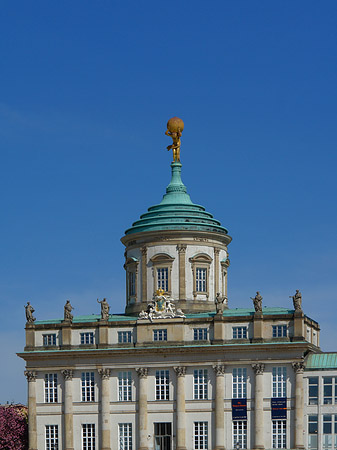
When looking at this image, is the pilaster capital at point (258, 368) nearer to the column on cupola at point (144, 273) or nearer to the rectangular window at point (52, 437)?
the column on cupola at point (144, 273)

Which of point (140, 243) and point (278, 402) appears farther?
point (140, 243)

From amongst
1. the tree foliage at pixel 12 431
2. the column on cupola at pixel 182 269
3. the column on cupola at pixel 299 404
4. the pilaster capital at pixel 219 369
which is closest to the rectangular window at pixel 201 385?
the pilaster capital at pixel 219 369

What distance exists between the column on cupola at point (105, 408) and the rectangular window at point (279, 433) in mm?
16400

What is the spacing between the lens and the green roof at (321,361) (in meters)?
129

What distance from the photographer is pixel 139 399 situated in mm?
132375

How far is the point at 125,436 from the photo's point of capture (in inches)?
5236

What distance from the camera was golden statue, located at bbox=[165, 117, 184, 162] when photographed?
144125 mm

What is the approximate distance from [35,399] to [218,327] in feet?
65.2

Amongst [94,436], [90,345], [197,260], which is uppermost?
[197,260]

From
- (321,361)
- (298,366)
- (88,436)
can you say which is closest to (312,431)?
(298,366)

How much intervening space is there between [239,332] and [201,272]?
385 inches

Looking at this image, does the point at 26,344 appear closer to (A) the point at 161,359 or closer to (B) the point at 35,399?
(B) the point at 35,399

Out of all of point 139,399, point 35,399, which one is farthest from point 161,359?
point 35,399

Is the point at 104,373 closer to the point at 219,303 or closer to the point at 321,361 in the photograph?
the point at 219,303
